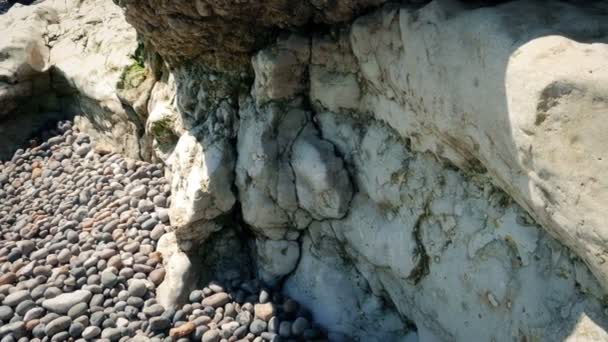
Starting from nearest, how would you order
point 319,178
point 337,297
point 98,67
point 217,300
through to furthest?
1. point 319,178
2. point 337,297
3. point 217,300
4. point 98,67

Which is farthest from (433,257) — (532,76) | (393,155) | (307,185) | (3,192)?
(3,192)

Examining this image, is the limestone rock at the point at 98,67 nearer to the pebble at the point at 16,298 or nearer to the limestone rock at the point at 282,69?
the pebble at the point at 16,298

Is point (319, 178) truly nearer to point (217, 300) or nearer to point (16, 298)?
point (217, 300)

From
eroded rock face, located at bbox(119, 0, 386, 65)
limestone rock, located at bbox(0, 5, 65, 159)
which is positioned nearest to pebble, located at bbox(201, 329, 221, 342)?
eroded rock face, located at bbox(119, 0, 386, 65)

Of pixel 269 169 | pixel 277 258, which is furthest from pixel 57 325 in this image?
pixel 269 169

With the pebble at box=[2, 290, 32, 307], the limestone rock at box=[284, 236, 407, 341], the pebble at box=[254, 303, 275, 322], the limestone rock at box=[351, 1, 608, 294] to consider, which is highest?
the limestone rock at box=[351, 1, 608, 294]

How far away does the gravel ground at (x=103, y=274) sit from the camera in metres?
3.51

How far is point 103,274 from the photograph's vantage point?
3.90 metres

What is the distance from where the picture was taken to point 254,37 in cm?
332

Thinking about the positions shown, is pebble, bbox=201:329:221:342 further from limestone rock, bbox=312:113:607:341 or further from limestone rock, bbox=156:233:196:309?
limestone rock, bbox=312:113:607:341

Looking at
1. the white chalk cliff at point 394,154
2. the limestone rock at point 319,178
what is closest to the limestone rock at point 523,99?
the white chalk cliff at point 394,154

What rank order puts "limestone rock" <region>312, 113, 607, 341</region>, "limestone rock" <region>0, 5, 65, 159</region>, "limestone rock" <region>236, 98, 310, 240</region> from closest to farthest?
1. "limestone rock" <region>312, 113, 607, 341</region>
2. "limestone rock" <region>236, 98, 310, 240</region>
3. "limestone rock" <region>0, 5, 65, 159</region>

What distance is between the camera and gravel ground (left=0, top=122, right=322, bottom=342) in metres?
3.51

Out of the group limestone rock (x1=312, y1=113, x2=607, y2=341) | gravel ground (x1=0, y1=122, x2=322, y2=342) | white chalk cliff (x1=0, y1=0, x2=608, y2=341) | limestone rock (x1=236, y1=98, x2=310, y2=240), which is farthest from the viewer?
gravel ground (x1=0, y1=122, x2=322, y2=342)
